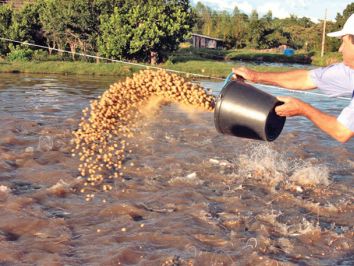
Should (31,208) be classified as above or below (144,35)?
below

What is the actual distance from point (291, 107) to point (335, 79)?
0.66 m

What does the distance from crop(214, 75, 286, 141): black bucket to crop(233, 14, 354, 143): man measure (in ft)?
0.44

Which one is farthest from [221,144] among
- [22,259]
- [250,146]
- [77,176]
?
[22,259]

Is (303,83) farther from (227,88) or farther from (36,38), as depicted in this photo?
(36,38)

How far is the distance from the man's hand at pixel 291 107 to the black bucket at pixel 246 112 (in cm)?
12

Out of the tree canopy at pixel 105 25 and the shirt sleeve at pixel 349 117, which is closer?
the shirt sleeve at pixel 349 117

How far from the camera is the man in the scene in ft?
10.2

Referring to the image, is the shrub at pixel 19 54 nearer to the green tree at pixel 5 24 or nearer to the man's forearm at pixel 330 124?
the green tree at pixel 5 24

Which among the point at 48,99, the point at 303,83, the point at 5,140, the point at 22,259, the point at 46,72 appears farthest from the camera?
the point at 46,72

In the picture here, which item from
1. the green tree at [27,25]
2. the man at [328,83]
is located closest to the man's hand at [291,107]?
the man at [328,83]

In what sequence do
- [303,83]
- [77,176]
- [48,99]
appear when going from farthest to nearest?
1. [48,99]
2. [77,176]
3. [303,83]

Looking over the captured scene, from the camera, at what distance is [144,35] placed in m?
21.3

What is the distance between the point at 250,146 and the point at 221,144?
0.46m

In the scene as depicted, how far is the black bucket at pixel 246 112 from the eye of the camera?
3447 millimetres
